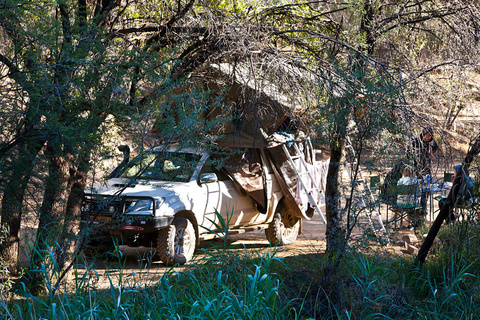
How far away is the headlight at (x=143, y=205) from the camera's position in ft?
24.7

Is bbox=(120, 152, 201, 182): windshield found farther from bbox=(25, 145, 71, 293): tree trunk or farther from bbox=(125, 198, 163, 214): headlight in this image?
bbox=(125, 198, 163, 214): headlight

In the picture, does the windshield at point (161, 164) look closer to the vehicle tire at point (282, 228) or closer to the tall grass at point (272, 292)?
the tall grass at point (272, 292)

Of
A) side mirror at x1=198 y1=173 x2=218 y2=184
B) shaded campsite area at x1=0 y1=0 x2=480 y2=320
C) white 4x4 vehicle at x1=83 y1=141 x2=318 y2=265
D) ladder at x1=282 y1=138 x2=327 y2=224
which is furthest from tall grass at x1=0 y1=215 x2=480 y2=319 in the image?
ladder at x1=282 y1=138 x2=327 y2=224

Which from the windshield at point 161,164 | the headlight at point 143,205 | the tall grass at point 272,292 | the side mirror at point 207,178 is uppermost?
the windshield at point 161,164

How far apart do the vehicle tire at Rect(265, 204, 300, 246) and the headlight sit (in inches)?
112

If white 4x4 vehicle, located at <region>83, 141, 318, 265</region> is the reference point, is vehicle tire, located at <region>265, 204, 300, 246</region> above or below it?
below

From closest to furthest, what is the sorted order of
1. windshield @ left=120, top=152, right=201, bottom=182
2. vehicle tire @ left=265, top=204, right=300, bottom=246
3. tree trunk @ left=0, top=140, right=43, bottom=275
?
1. tree trunk @ left=0, top=140, right=43, bottom=275
2. windshield @ left=120, top=152, right=201, bottom=182
3. vehicle tire @ left=265, top=204, right=300, bottom=246

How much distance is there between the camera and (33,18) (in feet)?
20.5

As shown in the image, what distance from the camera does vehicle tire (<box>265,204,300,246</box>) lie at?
977 centimetres

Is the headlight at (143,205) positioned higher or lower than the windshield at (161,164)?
lower

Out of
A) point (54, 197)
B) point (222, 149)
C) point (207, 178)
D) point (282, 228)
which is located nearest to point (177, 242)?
point (207, 178)

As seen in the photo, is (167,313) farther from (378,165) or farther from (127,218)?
(378,165)

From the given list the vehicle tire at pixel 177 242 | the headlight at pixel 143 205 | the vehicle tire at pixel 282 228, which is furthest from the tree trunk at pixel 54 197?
the vehicle tire at pixel 282 228

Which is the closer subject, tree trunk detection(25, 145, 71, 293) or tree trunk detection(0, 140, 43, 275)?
tree trunk detection(0, 140, 43, 275)
